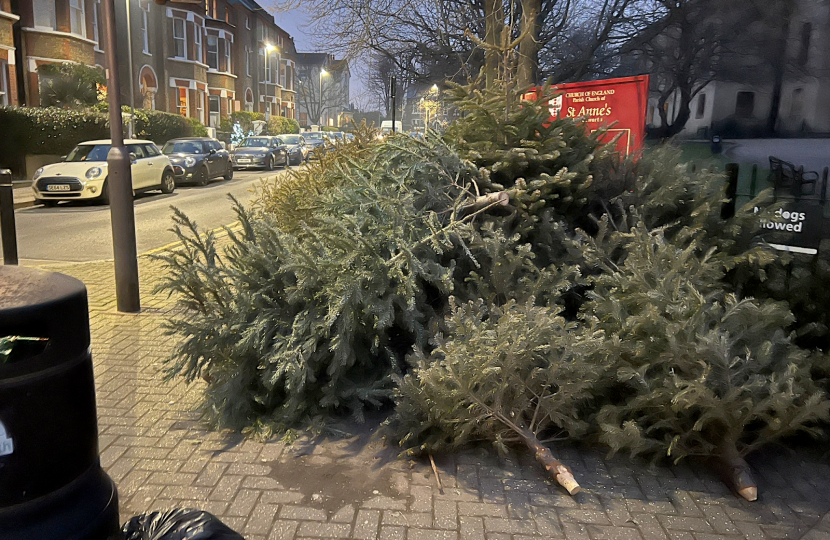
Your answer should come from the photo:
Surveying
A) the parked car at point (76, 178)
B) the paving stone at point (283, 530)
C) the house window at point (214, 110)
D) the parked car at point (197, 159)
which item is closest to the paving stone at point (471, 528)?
the paving stone at point (283, 530)

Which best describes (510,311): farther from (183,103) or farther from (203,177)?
(183,103)

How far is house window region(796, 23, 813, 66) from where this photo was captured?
3666 millimetres

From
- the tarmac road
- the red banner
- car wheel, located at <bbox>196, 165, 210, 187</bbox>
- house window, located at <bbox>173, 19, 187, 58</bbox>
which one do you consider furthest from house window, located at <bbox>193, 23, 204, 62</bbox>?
the red banner

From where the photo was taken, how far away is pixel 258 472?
332 cm

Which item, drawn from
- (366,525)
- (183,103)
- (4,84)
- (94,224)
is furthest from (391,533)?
(183,103)

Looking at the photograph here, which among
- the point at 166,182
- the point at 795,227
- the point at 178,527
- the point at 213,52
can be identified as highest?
the point at 213,52

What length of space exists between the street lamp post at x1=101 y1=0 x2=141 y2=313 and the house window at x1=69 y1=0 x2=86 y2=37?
81.5 ft

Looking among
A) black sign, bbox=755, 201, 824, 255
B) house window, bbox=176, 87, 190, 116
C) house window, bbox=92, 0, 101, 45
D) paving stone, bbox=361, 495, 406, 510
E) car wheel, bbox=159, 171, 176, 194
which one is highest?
house window, bbox=92, 0, 101, 45

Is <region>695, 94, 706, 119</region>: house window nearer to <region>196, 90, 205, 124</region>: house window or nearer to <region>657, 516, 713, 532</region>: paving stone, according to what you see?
<region>657, 516, 713, 532</region>: paving stone

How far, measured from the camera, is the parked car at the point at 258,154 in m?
31.2

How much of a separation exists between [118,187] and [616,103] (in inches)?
209

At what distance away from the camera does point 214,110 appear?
4903 cm

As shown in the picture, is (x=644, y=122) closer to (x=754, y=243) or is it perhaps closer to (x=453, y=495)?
(x=754, y=243)

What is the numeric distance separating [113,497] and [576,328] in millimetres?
2584
